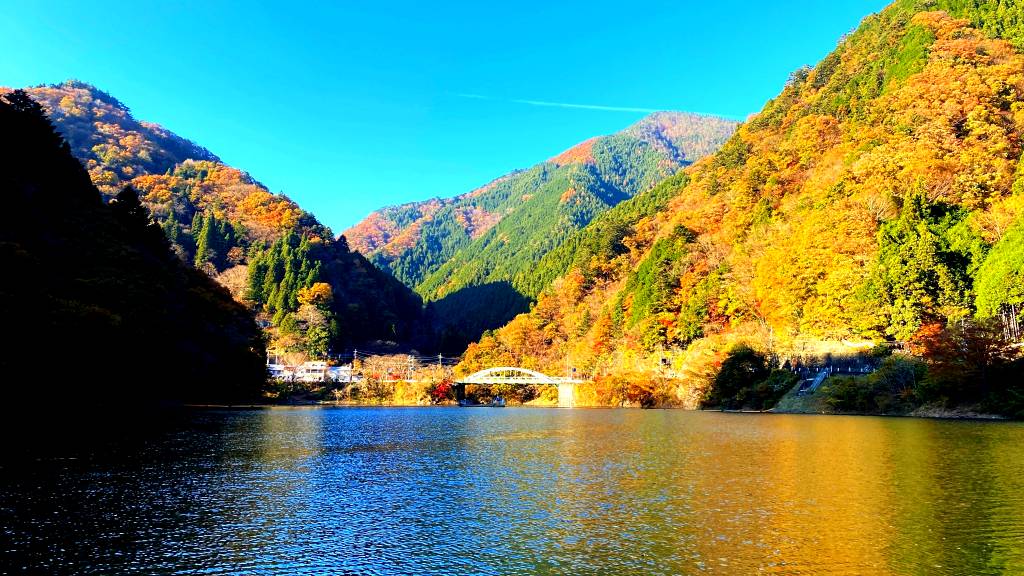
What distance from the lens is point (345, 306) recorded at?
122 metres

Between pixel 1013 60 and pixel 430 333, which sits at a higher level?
pixel 1013 60

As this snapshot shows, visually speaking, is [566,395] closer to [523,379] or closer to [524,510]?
[523,379]

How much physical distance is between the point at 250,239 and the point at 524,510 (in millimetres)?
125313

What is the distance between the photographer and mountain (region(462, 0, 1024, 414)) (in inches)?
1750

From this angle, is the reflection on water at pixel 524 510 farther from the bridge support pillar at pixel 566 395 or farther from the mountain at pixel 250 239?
the mountain at pixel 250 239

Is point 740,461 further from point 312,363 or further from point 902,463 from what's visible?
point 312,363

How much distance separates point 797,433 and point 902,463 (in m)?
11.6

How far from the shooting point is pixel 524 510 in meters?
14.4

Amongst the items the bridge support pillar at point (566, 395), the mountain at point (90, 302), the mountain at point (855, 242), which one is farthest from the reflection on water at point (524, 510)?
the bridge support pillar at point (566, 395)

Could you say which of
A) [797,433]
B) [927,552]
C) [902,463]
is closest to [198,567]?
[927,552]

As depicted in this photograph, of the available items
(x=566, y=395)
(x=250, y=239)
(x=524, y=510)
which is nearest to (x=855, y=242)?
(x=566, y=395)

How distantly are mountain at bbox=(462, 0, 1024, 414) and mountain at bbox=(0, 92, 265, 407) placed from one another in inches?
1888

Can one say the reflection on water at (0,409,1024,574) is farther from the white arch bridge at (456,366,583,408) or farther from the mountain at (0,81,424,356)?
the mountain at (0,81,424,356)

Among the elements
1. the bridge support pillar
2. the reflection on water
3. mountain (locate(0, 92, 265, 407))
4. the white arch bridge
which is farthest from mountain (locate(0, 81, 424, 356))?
the reflection on water
